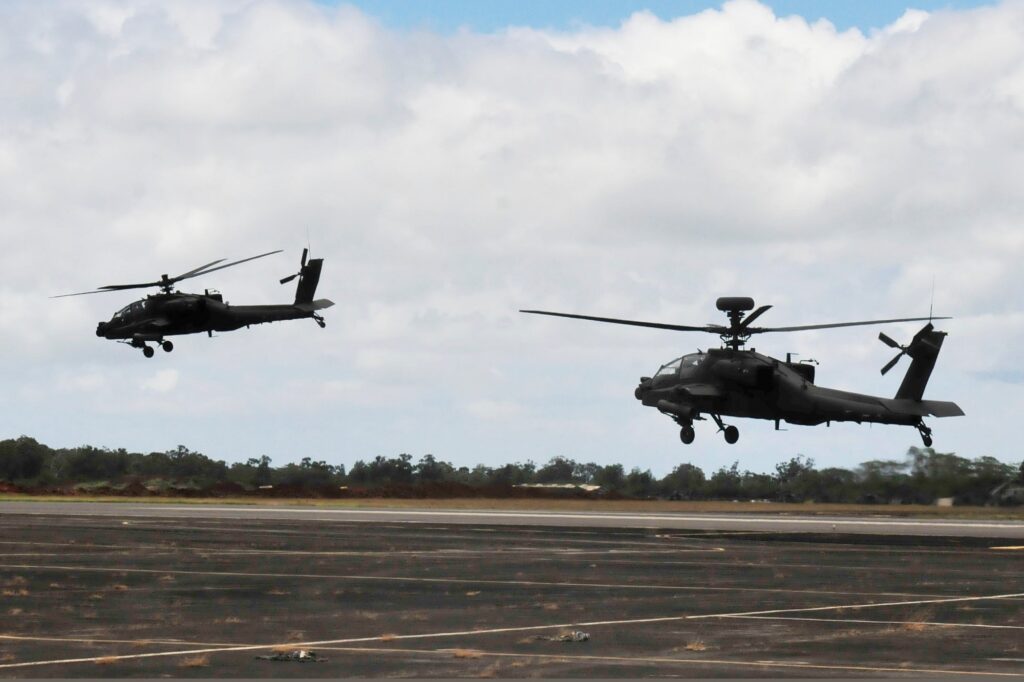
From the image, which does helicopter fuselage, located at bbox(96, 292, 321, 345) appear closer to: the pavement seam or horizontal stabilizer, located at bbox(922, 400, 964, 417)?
horizontal stabilizer, located at bbox(922, 400, 964, 417)

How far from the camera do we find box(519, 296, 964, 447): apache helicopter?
203ft

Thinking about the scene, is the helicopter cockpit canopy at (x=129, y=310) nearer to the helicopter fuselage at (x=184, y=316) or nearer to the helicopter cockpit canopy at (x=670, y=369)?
A: the helicopter fuselage at (x=184, y=316)

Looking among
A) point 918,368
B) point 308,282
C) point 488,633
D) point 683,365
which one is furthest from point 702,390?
point 488,633

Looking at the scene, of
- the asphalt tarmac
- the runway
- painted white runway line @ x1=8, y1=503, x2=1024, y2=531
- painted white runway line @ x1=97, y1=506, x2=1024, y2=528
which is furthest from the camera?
painted white runway line @ x1=97, y1=506, x2=1024, y2=528

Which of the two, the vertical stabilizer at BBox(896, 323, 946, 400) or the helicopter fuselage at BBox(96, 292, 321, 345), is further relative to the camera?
the helicopter fuselage at BBox(96, 292, 321, 345)

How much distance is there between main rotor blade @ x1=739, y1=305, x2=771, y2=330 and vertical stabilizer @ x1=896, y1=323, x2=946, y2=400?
7.35m

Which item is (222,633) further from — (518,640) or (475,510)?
(475,510)

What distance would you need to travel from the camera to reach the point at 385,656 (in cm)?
1759

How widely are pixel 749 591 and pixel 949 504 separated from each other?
142ft

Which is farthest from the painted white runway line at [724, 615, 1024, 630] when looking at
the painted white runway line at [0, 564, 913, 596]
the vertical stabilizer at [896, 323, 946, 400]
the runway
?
the vertical stabilizer at [896, 323, 946, 400]

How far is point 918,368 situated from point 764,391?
688 cm

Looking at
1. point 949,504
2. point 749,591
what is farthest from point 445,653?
point 949,504

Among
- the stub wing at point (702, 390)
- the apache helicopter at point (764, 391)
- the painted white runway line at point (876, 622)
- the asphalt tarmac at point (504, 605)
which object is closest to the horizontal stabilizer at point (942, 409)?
the apache helicopter at point (764, 391)

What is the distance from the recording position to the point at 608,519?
57500 mm
